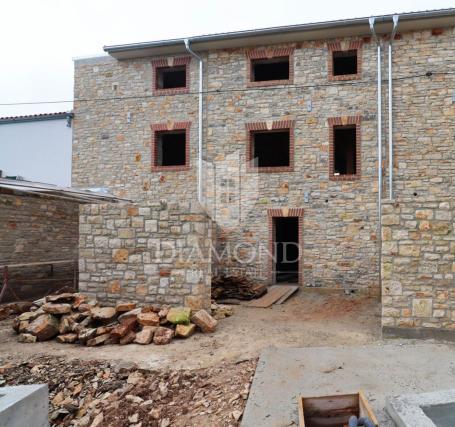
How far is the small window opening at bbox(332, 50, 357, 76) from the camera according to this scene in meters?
10.0

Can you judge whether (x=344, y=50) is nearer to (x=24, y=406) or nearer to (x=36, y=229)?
(x=36, y=229)

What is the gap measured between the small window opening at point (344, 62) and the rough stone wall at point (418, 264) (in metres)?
6.30

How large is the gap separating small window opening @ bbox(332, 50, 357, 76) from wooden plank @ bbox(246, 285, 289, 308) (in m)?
6.31

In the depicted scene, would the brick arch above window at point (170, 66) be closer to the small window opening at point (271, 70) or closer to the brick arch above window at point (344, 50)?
the small window opening at point (271, 70)

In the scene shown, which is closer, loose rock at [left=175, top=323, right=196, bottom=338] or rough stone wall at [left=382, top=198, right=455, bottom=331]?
rough stone wall at [left=382, top=198, right=455, bottom=331]

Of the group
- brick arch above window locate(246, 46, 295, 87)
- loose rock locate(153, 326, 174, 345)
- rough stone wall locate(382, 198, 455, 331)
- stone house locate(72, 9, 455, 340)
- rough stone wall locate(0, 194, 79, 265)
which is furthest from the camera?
brick arch above window locate(246, 46, 295, 87)

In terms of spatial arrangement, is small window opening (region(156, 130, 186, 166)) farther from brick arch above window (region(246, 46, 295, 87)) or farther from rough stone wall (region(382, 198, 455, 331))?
rough stone wall (region(382, 198, 455, 331))

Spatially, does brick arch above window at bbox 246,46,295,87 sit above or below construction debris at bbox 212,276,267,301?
above

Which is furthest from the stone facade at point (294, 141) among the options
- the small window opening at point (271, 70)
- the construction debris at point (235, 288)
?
the small window opening at point (271, 70)

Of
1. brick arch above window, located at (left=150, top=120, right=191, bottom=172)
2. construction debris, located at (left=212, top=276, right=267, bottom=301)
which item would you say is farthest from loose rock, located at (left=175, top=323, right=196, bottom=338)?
brick arch above window, located at (left=150, top=120, right=191, bottom=172)

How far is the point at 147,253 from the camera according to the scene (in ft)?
21.3

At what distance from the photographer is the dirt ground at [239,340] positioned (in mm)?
4953

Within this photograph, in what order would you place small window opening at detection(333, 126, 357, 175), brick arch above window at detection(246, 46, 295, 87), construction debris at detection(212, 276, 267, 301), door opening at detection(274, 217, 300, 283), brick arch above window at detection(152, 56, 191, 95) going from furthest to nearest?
small window opening at detection(333, 126, 357, 175)
door opening at detection(274, 217, 300, 283)
brick arch above window at detection(152, 56, 191, 95)
brick arch above window at detection(246, 46, 295, 87)
construction debris at detection(212, 276, 267, 301)

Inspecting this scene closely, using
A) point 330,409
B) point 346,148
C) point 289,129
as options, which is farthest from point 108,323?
point 346,148
